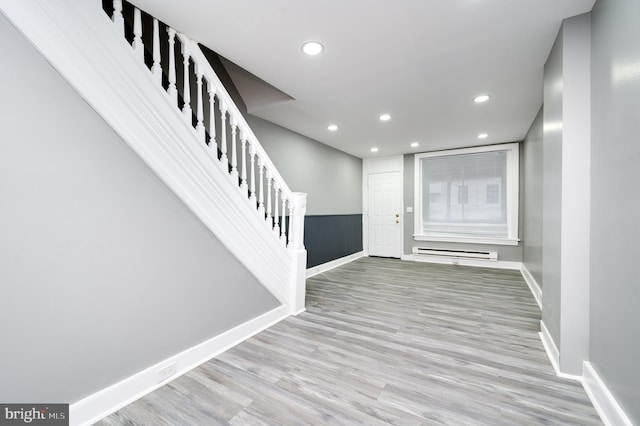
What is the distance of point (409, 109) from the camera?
3.32 m

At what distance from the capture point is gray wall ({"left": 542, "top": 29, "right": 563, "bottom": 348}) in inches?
72.0

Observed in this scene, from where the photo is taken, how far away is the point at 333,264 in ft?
17.0

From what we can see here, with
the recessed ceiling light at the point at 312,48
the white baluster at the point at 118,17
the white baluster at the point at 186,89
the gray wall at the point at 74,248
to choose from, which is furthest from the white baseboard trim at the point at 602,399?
the white baluster at the point at 118,17

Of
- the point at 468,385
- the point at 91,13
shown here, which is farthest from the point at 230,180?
the point at 468,385

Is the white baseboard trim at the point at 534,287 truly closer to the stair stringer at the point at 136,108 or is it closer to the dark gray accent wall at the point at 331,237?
the dark gray accent wall at the point at 331,237

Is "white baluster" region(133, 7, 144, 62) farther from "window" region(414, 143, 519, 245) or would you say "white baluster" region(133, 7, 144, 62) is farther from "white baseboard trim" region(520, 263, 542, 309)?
"window" region(414, 143, 519, 245)

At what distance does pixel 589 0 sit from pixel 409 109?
1792 millimetres

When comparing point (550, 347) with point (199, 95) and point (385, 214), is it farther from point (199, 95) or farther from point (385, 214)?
point (385, 214)

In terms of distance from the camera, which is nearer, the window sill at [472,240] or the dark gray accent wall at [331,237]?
the dark gray accent wall at [331,237]

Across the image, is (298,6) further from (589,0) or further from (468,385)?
(468,385)

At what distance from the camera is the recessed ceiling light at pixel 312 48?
203 cm

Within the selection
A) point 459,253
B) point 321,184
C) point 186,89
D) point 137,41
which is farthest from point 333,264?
point 137,41

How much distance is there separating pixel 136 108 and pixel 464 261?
5.87 m

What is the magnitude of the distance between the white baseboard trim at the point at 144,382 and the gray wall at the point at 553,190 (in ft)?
7.99
